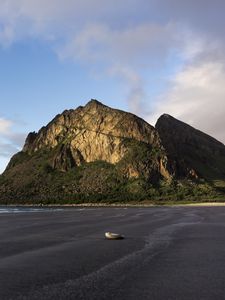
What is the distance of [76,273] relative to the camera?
1898 cm

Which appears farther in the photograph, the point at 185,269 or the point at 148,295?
the point at 185,269

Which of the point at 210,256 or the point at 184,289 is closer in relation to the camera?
the point at 184,289

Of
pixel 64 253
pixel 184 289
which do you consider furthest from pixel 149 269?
pixel 64 253

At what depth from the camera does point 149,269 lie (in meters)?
19.8

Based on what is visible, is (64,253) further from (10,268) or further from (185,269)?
(185,269)

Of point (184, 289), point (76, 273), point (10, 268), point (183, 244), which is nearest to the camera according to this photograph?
point (184, 289)

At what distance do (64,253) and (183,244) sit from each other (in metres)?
7.83

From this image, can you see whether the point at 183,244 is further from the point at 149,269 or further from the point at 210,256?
the point at 149,269

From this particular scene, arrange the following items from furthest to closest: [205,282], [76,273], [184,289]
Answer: [76,273] < [205,282] < [184,289]

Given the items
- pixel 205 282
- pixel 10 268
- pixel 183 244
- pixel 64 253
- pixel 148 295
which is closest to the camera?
pixel 148 295

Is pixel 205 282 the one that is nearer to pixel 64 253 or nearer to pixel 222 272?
pixel 222 272

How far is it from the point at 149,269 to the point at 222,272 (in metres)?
2.74

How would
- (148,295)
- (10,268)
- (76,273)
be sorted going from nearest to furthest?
(148,295), (76,273), (10,268)

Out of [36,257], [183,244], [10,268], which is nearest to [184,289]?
[10,268]
